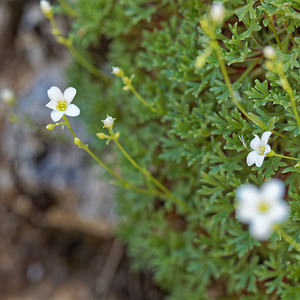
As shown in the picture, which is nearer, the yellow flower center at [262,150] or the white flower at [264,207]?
the white flower at [264,207]

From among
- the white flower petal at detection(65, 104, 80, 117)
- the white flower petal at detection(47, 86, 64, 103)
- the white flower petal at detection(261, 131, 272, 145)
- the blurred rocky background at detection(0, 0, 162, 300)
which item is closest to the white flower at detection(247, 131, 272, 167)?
the white flower petal at detection(261, 131, 272, 145)

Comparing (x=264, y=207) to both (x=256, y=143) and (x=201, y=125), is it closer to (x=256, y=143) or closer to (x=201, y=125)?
(x=256, y=143)

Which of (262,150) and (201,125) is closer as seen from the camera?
(262,150)

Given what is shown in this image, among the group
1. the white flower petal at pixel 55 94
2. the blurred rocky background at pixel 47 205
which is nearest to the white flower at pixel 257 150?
the white flower petal at pixel 55 94

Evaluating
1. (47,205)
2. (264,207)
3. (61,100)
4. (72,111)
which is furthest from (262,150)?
(47,205)

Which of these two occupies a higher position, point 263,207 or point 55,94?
point 55,94

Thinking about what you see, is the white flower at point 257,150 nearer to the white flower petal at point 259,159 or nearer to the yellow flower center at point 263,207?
the white flower petal at point 259,159
